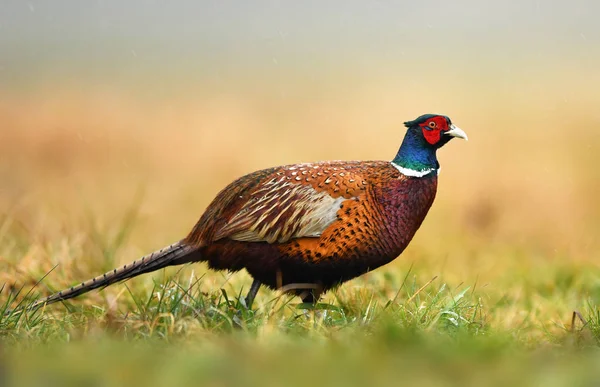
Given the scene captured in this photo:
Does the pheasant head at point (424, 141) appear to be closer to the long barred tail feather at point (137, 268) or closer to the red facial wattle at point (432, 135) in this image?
the red facial wattle at point (432, 135)

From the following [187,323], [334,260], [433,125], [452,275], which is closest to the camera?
[187,323]

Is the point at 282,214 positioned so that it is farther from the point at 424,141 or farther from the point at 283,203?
the point at 424,141

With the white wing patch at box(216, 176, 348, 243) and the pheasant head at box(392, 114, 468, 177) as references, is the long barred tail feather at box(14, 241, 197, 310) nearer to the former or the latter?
the white wing patch at box(216, 176, 348, 243)

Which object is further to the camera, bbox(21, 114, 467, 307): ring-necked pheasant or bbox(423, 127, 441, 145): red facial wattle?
bbox(423, 127, 441, 145): red facial wattle

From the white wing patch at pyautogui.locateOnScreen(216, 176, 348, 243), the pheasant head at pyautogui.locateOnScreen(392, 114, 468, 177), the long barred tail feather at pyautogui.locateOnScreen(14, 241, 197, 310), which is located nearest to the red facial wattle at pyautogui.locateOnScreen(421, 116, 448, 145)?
the pheasant head at pyautogui.locateOnScreen(392, 114, 468, 177)

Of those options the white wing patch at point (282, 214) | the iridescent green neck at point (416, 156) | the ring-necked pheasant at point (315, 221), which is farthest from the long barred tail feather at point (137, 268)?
the iridescent green neck at point (416, 156)

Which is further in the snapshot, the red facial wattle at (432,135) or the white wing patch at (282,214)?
the red facial wattle at (432,135)

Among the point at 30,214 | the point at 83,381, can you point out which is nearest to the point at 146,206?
the point at 30,214

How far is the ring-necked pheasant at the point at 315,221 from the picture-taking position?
485cm

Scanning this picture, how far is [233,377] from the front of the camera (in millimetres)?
A: 2902

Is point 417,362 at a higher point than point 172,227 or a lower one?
higher

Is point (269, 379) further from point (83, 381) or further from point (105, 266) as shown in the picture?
point (105, 266)

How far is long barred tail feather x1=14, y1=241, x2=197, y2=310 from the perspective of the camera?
505 centimetres

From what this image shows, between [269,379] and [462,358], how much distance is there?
2.32 ft
